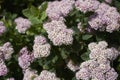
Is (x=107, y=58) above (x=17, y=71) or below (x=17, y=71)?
above

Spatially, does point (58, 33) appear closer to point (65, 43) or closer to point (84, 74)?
point (65, 43)

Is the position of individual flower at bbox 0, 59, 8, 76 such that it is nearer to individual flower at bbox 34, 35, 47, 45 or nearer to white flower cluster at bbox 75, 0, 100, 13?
individual flower at bbox 34, 35, 47, 45

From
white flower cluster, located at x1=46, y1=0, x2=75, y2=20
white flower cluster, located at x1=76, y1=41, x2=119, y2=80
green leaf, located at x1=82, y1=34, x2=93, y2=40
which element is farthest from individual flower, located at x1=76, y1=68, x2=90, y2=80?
white flower cluster, located at x1=46, y1=0, x2=75, y2=20

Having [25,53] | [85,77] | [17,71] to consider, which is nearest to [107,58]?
[85,77]

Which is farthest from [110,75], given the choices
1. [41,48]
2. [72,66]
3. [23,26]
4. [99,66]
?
[23,26]

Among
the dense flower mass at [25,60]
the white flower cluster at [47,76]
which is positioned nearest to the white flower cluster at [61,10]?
the dense flower mass at [25,60]

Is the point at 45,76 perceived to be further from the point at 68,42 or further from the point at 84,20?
the point at 84,20
